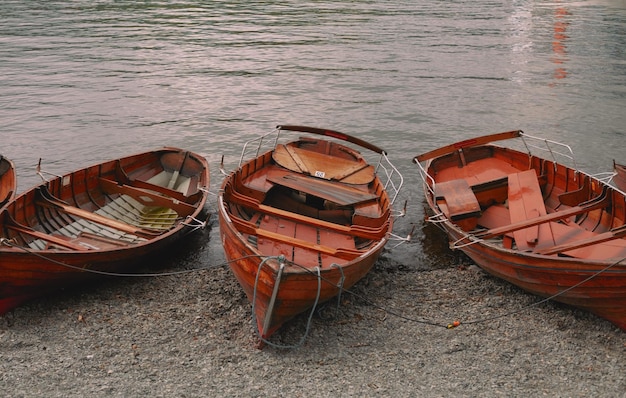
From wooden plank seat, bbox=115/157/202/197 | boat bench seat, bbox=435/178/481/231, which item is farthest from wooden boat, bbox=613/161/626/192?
wooden plank seat, bbox=115/157/202/197

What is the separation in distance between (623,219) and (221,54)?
2433 centimetres

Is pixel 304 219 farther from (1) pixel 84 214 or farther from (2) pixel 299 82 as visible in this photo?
(2) pixel 299 82

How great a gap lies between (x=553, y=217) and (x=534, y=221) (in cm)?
33

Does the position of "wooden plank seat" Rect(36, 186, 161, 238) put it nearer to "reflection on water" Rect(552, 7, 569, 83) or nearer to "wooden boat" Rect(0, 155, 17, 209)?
"wooden boat" Rect(0, 155, 17, 209)

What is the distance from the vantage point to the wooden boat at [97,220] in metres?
8.79

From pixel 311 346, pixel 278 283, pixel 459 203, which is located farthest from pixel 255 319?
pixel 459 203

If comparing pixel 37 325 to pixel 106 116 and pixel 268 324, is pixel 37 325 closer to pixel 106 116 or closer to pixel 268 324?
pixel 268 324

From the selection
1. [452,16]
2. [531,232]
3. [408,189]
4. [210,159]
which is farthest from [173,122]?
[452,16]

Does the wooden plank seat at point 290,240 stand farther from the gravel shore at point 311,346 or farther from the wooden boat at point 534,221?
the wooden boat at point 534,221

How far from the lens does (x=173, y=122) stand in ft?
68.1

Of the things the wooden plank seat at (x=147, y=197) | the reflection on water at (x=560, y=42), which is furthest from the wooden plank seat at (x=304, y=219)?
the reflection on water at (x=560, y=42)

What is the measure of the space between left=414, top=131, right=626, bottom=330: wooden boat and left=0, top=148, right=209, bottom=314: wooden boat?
195 inches

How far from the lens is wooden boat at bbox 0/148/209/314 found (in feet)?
28.8

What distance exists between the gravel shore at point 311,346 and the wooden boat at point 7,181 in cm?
306
